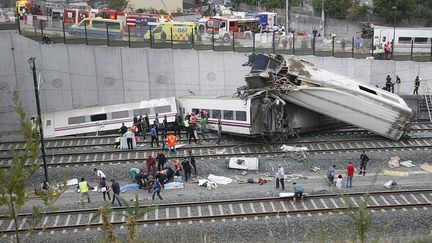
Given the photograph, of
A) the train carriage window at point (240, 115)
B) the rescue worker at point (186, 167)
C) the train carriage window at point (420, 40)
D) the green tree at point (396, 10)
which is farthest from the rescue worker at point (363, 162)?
the green tree at point (396, 10)

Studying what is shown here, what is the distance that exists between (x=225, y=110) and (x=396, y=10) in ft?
105

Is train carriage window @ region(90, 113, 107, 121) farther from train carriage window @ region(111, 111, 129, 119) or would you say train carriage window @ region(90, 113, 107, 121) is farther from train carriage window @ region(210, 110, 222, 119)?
train carriage window @ region(210, 110, 222, 119)

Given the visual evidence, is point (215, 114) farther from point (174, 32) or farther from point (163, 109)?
point (174, 32)

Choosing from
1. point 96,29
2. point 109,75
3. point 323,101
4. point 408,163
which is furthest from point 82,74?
point 408,163

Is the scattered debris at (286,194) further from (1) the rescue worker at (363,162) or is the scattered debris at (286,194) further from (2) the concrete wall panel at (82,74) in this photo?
(2) the concrete wall panel at (82,74)

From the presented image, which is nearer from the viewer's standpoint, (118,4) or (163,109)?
(163,109)

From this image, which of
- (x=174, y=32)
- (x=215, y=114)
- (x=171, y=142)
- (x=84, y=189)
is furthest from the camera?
(x=174, y=32)

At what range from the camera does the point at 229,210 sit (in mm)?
21469

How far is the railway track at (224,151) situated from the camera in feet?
90.8

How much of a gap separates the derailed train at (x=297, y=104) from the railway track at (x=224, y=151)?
2.43ft

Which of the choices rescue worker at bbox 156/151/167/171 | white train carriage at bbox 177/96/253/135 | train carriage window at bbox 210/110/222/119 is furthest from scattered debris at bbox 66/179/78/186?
train carriage window at bbox 210/110/222/119

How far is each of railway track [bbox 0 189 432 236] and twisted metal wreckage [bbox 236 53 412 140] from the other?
21.5ft

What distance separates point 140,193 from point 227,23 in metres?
24.1

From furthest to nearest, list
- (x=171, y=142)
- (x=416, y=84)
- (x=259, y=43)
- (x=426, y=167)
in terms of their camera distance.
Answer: (x=259, y=43)
(x=416, y=84)
(x=171, y=142)
(x=426, y=167)
